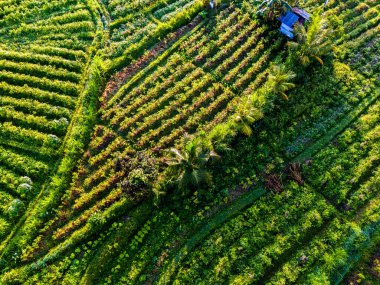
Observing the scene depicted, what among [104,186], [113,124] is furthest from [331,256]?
[113,124]

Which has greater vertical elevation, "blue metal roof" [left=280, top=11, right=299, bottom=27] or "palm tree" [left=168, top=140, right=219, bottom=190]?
"blue metal roof" [left=280, top=11, right=299, bottom=27]

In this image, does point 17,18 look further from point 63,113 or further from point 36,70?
point 63,113

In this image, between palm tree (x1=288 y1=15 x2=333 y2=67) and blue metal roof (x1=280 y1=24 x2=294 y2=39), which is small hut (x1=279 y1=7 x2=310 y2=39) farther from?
palm tree (x1=288 y1=15 x2=333 y2=67)

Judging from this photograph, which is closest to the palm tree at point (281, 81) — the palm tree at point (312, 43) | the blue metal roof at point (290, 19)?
the palm tree at point (312, 43)

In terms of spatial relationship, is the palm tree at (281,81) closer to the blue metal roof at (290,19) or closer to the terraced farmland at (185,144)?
the terraced farmland at (185,144)

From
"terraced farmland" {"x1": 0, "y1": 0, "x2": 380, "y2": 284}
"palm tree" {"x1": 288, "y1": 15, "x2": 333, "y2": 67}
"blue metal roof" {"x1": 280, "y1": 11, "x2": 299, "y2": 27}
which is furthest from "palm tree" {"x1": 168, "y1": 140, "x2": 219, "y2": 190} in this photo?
"blue metal roof" {"x1": 280, "y1": 11, "x2": 299, "y2": 27}

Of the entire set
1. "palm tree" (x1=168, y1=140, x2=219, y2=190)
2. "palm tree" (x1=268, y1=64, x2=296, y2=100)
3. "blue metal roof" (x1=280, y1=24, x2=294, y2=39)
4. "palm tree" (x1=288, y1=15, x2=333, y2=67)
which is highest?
"blue metal roof" (x1=280, y1=24, x2=294, y2=39)
